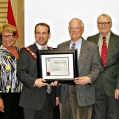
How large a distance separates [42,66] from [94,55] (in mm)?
537

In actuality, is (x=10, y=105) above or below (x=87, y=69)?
below

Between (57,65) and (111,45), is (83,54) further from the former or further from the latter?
(111,45)

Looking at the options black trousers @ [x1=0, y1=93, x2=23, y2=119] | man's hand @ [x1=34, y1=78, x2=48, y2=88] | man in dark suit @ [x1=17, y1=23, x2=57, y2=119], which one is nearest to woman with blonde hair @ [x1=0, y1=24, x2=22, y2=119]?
black trousers @ [x1=0, y1=93, x2=23, y2=119]

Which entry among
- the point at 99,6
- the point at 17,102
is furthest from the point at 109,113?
the point at 99,6

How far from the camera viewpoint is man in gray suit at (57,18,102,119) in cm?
249

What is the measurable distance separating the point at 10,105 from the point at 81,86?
0.79 m

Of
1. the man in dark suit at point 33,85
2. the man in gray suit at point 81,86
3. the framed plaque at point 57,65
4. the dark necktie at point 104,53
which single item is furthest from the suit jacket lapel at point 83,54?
the dark necktie at point 104,53

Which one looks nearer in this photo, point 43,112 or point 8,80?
point 43,112

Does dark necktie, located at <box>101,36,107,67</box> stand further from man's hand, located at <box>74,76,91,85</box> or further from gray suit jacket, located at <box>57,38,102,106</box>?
man's hand, located at <box>74,76,91,85</box>

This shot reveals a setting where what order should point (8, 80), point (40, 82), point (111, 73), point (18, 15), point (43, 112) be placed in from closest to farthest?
1. point (40, 82)
2. point (43, 112)
3. point (8, 80)
4. point (111, 73)
5. point (18, 15)

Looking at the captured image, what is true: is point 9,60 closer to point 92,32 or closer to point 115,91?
point 115,91

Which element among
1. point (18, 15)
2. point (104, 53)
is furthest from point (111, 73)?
point (18, 15)

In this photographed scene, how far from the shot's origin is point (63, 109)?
262 centimetres

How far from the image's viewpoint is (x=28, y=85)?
2.40 metres
